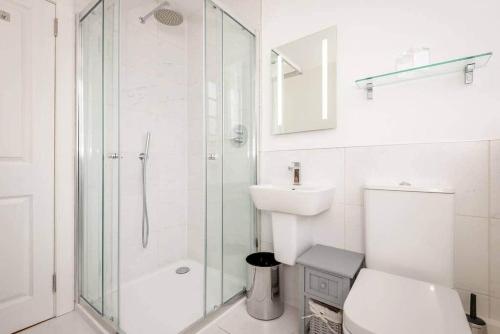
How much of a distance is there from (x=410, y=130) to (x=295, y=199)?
A: 2.28 feet

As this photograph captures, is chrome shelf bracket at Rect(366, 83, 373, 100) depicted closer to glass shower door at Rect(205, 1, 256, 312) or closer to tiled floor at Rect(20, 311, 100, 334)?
glass shower door at Rect(205, 1, 256, 312)

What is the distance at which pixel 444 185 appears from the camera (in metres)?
1.13

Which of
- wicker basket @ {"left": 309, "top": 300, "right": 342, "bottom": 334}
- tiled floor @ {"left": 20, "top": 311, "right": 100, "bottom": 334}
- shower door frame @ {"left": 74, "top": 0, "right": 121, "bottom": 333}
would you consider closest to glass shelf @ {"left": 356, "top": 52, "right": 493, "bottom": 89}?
wicker basket @ {"left": 309, "top": 300, "right": 342, "bottom": 334}

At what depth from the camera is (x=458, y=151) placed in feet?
3.59

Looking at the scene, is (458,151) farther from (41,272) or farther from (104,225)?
(41,272)

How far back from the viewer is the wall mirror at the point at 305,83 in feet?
4.74

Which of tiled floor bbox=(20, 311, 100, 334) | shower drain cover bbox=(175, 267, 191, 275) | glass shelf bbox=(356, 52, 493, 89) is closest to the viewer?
glass shelf bbox=(356, 52, 493, 89)

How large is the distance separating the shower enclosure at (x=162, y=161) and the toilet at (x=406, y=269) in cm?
82

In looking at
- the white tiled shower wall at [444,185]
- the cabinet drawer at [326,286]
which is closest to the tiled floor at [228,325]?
the cabinet drawer at [326,286]

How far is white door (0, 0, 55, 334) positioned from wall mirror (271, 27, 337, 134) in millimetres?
1448

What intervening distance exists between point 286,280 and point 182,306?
722 millimetres

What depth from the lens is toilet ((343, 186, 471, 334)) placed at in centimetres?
75

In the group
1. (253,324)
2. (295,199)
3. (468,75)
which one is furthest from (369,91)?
(253,324)

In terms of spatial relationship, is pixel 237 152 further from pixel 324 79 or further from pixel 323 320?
pixel 323 320
